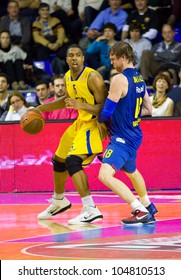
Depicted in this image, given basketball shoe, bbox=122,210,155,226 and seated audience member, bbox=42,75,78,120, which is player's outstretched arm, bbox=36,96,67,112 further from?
seated audience member, bbox=42,75,78,120

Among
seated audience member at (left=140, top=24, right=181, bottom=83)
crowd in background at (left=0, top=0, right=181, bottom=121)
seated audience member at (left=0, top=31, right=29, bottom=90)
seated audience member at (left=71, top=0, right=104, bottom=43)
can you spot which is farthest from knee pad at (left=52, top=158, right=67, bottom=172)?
seated audience member at (left=71, top=0, right=104, bottom=43)

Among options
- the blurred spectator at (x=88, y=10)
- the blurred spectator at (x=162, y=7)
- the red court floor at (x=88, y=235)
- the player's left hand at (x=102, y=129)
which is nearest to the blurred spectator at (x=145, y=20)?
the blurred spectator at (x=162, y=7)

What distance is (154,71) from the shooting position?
56.5ft

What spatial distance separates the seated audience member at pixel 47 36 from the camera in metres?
18.8

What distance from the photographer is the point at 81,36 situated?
19.6 meters

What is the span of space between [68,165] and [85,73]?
108cm

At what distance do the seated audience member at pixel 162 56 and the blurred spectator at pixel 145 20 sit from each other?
0.56 meters

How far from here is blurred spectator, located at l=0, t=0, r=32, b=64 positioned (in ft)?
62.1

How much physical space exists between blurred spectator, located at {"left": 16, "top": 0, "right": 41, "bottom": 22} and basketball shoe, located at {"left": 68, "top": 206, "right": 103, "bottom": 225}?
926 cm

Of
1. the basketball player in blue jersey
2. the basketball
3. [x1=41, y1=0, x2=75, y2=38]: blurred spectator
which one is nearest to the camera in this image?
the basketball player in blue jersey

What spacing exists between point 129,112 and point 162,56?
700 centimetres

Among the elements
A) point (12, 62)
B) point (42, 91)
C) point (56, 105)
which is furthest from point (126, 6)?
point (56, 105)
